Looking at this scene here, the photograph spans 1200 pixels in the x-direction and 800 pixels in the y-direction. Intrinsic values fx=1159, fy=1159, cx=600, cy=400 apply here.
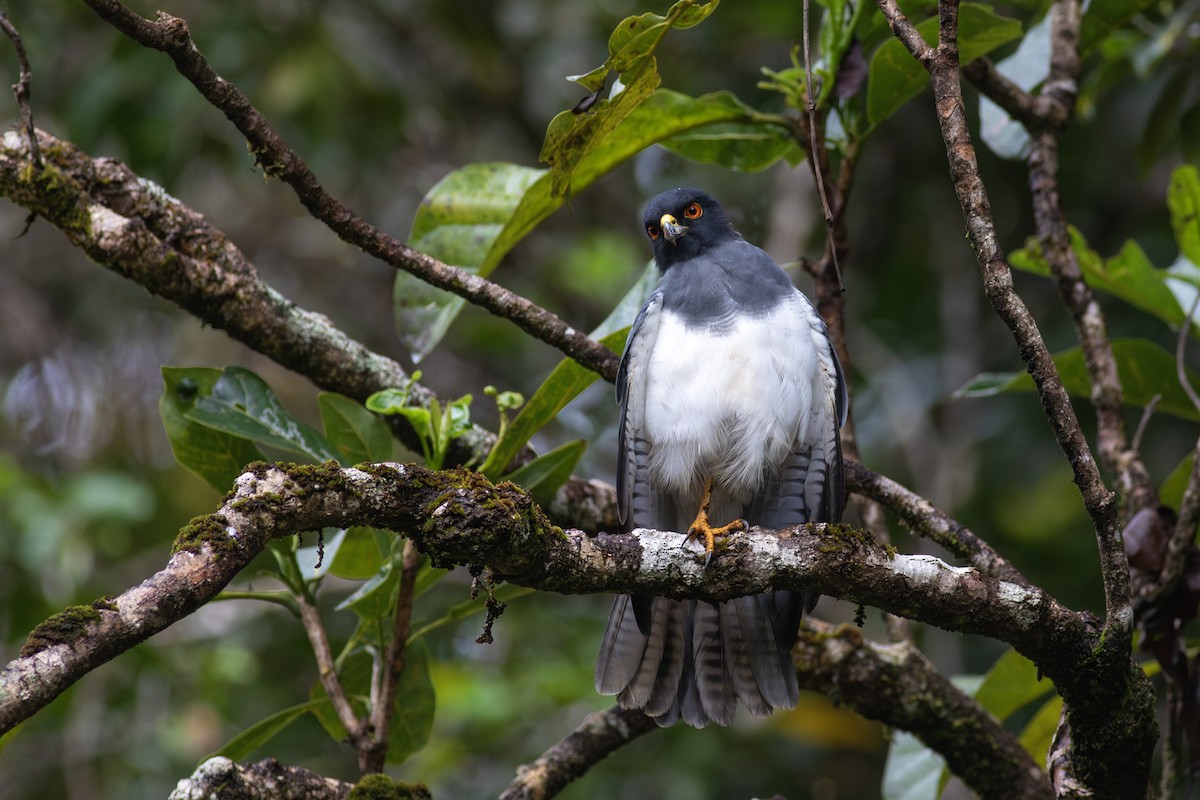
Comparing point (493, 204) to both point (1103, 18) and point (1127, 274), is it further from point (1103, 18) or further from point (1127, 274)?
point (1103, 18)

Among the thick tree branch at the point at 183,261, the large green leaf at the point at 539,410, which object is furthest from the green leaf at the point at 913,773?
the large green leaf at the point at 539,410

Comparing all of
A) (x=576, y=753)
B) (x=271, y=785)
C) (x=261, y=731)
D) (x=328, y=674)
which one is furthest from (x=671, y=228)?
(x=271, y=785)

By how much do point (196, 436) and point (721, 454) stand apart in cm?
164

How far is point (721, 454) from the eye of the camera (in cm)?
379

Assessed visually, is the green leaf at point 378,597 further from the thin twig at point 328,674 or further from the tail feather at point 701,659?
the tail feather at point 701,659

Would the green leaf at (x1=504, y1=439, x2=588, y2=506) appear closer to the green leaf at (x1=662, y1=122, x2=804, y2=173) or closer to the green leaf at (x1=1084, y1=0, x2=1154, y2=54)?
the green leaf at (x1=662, y1=122, x2=804, y2=173)

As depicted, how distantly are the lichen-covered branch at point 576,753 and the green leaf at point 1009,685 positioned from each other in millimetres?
1111

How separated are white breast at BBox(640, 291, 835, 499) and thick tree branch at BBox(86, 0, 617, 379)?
457mm

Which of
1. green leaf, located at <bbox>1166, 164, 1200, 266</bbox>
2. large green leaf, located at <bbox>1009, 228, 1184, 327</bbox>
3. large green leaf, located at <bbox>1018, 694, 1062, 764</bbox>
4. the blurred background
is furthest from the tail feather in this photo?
the blurred background

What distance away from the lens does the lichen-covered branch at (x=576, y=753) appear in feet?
10.7

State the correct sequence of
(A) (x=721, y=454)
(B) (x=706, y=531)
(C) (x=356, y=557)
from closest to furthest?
(B) (x=706, y=531) < (C) (x=356, y=557) < (A) (x=721, y=454)

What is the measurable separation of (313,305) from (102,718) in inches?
127

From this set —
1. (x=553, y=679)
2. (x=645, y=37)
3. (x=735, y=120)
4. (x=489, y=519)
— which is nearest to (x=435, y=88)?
(x=553, y=679)

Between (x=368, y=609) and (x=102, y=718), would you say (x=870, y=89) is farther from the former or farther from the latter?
(x=102, y=718)
